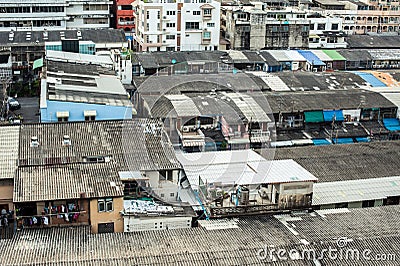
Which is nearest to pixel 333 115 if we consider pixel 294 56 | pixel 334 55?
pixel 294 56

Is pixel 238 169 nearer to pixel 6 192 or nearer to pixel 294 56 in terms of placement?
pixel 6 192

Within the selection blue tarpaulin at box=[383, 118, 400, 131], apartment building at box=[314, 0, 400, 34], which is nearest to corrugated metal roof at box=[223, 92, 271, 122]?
blue tarpaulin at box=[383, 118, 400, 131]

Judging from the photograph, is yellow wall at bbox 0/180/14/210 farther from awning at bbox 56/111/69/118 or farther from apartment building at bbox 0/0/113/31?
apartment building at bbox 0/0/113/31

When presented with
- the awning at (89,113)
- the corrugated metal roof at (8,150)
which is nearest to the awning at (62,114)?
the awning at (89,113)

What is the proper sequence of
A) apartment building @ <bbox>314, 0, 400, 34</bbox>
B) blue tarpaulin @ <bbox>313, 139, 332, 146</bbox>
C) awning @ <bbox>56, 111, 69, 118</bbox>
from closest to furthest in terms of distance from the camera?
awning @ <bbox>56, 111, 69, 118</bbox> → blue tarpaulin @ <bbox>313, 139, 332, 146</bbox> → apartment building @ <bbox>314, 0, 400, 34</bbox>

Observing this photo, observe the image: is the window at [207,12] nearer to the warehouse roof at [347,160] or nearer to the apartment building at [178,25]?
the apartment building at [178,25]

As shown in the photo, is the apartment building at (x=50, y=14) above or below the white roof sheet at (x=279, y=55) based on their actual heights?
above
